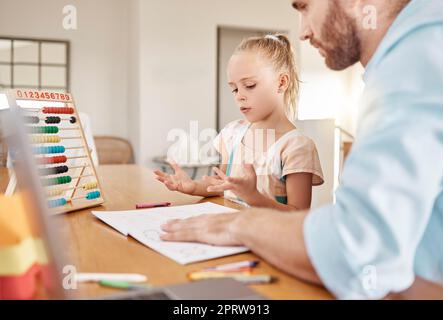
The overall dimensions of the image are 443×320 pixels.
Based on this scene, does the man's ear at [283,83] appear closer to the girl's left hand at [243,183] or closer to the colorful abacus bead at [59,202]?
the girl's left hand at [243,183]

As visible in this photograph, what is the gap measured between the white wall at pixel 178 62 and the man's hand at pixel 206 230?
3990 millimetres

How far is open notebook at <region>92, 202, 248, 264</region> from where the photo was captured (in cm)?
69

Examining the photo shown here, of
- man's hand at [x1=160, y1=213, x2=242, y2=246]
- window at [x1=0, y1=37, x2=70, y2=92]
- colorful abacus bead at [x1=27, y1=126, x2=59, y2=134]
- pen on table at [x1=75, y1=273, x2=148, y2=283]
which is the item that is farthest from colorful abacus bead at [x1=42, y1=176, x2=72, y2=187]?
window at [x1=0, y1=37, x2=70, y2=92]

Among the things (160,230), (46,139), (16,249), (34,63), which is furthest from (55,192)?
(34,63)

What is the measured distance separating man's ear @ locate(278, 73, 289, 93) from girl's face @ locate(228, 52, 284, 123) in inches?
1.9

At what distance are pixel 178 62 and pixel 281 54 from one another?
11.1 feet

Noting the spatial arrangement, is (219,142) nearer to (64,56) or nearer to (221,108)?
(221,108)

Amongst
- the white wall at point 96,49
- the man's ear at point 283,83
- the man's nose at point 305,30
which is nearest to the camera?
the man's nose at point 305,30

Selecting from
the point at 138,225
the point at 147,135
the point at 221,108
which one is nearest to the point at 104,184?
the point at 138,225

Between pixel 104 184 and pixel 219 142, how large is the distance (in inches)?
17.1

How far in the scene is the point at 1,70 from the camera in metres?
4.59

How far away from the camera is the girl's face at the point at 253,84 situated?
148cm

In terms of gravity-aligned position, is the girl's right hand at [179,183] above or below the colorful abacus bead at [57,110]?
below

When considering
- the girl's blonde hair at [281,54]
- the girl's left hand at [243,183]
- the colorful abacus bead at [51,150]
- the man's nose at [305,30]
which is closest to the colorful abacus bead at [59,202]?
the colorful abacus bead at [51,150]
